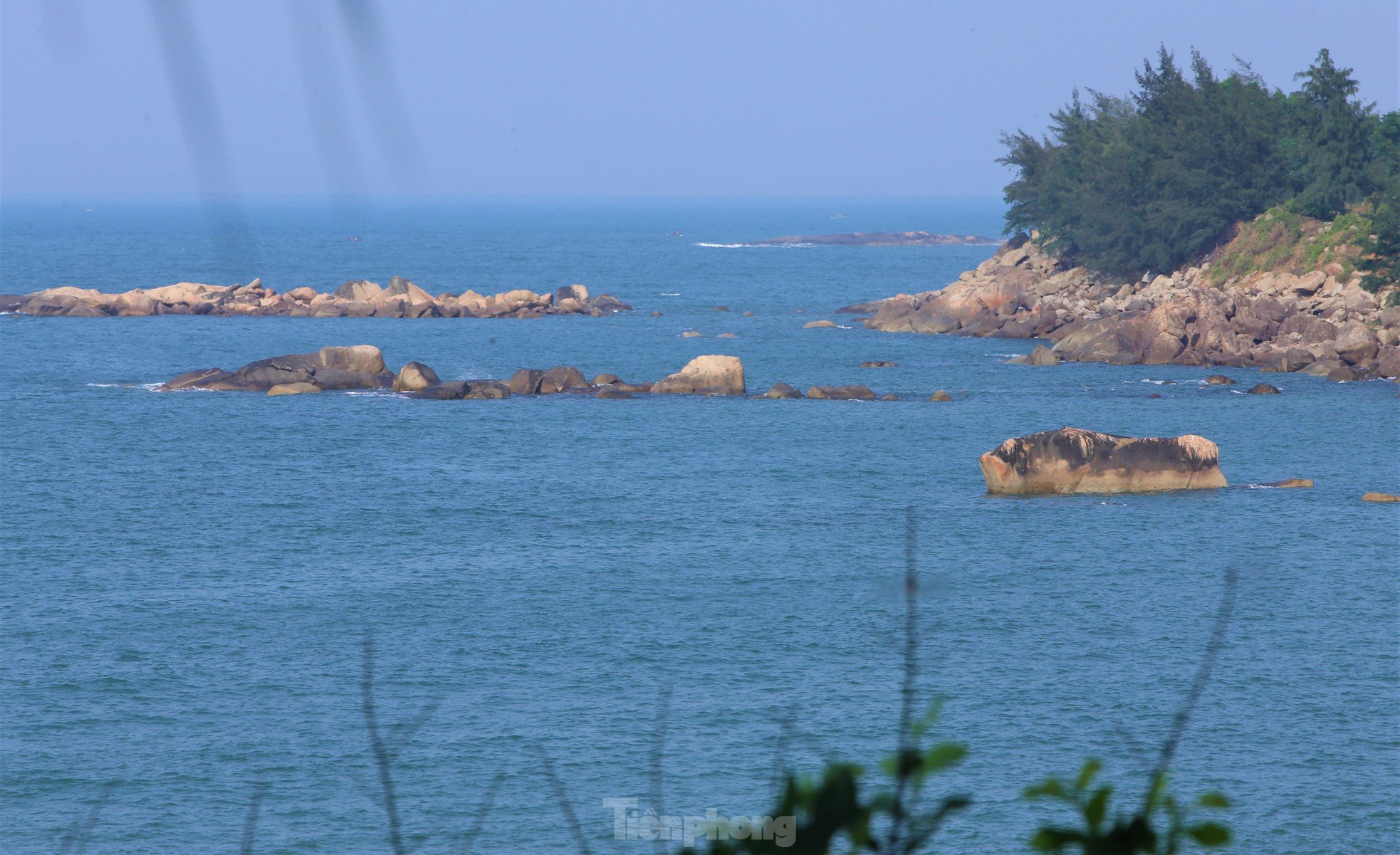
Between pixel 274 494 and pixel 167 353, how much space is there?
38.3 meters

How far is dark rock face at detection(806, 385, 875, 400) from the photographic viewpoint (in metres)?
65.4

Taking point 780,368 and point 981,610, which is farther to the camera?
point 780,368

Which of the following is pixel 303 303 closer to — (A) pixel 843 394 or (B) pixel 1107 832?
(A) pixel 843 394

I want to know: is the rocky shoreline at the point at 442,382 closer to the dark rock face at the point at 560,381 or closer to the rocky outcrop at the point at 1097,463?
the dark rock face at the point at 560,381

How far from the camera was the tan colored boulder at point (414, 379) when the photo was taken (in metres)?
68.2

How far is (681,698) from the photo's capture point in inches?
1098

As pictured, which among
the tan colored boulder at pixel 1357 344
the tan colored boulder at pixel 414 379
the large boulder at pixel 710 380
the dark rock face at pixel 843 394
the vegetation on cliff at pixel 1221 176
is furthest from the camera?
the vegetation on cliff at pixel 1221 176

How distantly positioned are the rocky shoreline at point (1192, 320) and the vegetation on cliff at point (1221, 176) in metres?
2.20

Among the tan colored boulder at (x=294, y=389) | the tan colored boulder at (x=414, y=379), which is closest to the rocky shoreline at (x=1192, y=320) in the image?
the tan colored boulder at (x=414, y=379)

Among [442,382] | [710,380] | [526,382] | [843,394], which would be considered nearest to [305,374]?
[442,382]

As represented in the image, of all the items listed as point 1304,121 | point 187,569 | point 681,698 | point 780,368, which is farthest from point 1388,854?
point 1304,121

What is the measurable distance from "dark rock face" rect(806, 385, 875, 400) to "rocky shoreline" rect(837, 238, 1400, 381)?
14131 millimetres

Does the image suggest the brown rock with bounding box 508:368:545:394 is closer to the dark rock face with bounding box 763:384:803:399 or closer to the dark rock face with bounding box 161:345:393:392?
the dark rock face with bounding box 161:345:393:392

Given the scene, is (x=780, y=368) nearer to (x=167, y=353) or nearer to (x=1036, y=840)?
(x=167, y=353)
